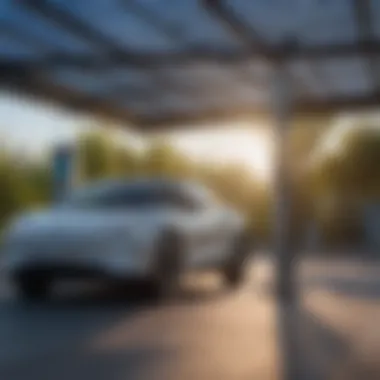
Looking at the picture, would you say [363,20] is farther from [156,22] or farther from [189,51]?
[189,51]

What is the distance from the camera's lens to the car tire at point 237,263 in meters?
17.5

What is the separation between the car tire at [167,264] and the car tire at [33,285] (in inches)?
57.3

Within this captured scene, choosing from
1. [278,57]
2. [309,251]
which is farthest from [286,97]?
[309,251]

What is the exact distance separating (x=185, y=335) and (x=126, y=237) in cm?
322

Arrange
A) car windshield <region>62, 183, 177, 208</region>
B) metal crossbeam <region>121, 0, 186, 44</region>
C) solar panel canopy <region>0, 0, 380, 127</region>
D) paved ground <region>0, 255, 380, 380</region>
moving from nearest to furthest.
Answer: paved ground <region>0, 255, 380, 380</region> → metal crossbeam <region>121, 0, 186, 44</region> → solar panel canopy <region>0, 0, 380, 127</region> → car windshield <region>62, 183, 177, 208</region>

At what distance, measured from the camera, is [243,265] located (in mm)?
17891

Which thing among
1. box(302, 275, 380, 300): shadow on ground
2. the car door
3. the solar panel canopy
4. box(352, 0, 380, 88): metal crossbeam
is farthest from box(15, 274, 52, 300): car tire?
box(352, 0, 380, 88): metal crossbeam

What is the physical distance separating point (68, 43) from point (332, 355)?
4651 mm

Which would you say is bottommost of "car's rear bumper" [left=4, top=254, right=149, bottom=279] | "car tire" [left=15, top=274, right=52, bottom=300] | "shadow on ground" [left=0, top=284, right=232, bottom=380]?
"shadow on ground" [left=0, top=284, right=232, bottom=380]

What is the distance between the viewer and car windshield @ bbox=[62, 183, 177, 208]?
16.5 m

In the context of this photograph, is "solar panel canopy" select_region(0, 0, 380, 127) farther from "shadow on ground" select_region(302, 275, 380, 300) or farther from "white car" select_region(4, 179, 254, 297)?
"shadow on ground" select_region(302, 275, 380, 300)

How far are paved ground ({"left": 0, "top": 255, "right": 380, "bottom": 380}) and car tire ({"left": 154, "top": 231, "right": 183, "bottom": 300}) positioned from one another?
275mm

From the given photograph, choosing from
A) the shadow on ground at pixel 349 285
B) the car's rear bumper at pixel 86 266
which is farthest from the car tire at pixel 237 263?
the car's rear bumper at pixel 86 266

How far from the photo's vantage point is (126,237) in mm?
14734
